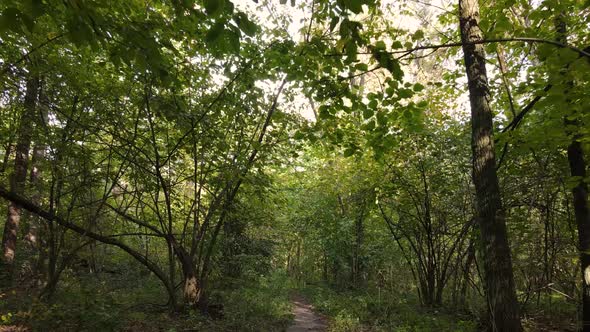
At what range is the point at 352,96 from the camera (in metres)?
3.44

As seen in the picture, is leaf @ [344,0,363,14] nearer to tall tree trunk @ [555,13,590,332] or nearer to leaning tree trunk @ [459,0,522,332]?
leaning tree trunk @ [459,0,522,332]

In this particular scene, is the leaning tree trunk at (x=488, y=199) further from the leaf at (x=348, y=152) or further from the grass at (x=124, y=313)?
the grass at (x=124, y=313)

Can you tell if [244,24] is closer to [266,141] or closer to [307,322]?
[266,141]

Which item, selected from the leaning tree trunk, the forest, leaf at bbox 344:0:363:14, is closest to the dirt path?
the forest

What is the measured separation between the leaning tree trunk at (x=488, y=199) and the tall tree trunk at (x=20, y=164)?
617cm

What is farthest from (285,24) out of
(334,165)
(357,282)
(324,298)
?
(357,282)

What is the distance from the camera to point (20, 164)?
774 centimetres

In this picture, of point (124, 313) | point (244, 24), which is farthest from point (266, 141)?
point (244, 24)

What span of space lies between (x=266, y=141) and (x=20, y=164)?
5.89 metres

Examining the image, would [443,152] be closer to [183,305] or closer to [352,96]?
[352,96]

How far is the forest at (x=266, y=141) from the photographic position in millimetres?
3279

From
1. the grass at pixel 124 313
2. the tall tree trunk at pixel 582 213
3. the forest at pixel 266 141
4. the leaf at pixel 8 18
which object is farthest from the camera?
the tall tree trunk at pixel 582 213

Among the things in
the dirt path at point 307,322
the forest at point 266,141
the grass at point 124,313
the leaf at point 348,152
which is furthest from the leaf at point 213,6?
the dirt path at point 307,322

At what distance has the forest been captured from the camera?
3.28 metres
